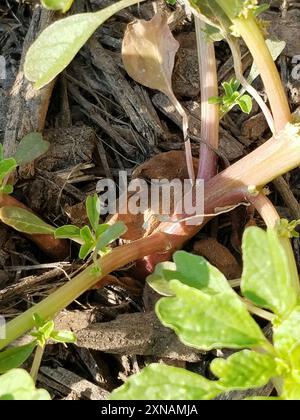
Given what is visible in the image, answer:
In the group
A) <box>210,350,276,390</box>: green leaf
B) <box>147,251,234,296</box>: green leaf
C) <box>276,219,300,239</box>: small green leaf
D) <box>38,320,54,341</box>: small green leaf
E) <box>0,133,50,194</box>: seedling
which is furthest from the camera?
<box>0,133,50,194</box>: seedling

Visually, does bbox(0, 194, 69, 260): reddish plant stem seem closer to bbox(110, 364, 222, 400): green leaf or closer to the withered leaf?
the withered leaf

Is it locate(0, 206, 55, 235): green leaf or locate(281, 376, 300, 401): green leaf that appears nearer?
locate(281, 376, 300, 401): green leaf

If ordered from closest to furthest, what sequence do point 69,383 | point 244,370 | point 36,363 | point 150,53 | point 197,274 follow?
point 244,370, point 197,274, point 36,363, point 69,383, point 150,53

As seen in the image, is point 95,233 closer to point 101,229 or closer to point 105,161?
point 101,229

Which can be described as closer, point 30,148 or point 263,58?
point 263,58

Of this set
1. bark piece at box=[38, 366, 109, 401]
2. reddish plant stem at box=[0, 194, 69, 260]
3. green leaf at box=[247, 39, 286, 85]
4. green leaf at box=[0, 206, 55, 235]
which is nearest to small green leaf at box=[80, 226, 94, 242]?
green leaf at box=[0, 206, 55, 235]

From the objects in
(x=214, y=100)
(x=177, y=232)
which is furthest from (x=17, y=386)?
(x=214, y=100)
